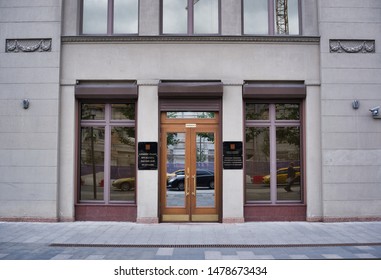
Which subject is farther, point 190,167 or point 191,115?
point 191,115

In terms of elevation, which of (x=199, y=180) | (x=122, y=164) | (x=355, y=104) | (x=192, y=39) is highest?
(x=192, y=39)

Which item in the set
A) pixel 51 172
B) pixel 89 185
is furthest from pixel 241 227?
pixel 51 172

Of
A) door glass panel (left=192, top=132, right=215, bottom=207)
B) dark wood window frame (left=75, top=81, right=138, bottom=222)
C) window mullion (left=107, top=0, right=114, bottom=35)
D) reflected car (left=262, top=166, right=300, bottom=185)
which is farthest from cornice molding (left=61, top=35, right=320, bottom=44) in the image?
reflected car (left=262, top=166, right=300, bottom=185)

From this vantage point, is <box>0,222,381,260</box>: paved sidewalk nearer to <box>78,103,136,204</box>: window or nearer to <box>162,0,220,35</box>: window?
<box>78,103,136,204</box>: window

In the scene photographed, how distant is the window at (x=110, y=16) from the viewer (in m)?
11.4

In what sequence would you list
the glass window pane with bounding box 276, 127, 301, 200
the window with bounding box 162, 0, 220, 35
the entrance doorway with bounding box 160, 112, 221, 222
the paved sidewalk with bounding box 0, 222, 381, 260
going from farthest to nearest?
the window with bounding box 162, 0, 220, 35
the glass window pane with bounding box 276, 127, 301, 200
the entrance doorway with bounding box 160, 112, 221, 222
the paved sidewalk with bounding box 0, 222, 381, 260

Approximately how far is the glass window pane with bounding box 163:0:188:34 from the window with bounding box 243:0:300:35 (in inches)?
72.4

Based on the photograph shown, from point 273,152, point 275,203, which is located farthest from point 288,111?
point 275,203

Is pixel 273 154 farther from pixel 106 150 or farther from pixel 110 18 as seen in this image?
pixel 110 18

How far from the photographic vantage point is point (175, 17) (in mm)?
11414

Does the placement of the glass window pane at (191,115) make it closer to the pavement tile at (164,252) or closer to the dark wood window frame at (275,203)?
the dark wood window frame at (275,203)

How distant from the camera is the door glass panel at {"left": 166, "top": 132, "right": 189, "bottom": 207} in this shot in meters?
10.9

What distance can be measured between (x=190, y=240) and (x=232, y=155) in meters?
3.01

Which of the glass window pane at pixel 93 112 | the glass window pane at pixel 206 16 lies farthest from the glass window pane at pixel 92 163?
the glass window pane at pixel 206 16
